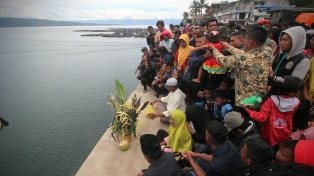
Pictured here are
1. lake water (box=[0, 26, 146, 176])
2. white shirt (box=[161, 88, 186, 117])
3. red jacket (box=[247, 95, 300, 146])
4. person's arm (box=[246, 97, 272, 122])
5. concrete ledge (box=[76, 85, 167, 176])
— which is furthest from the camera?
lake water (box=[0, 26, 146, 176])

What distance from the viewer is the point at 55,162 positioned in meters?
6.77

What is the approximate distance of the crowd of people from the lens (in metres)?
2.02

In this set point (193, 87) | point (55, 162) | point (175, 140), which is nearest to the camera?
point (175, 140)

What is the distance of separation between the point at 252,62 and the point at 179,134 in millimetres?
1282

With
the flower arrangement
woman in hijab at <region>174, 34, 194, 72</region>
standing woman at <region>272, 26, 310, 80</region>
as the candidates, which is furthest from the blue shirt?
woman in hijab at <region>174, 34, 194, 72</region>

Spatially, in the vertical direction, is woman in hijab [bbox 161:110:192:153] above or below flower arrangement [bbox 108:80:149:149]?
above

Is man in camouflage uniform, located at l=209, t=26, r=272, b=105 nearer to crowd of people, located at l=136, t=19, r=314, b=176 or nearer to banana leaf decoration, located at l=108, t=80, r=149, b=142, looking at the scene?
crowd of people, located at l=136, t=19, r=314, b=176

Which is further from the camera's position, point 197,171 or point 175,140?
point 175,140

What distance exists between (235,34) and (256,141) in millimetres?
1806

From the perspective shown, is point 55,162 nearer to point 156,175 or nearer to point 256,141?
point 156,175

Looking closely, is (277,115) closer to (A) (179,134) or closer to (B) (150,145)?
(A) (179,134)

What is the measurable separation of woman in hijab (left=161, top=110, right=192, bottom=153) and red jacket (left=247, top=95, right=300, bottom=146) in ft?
2.89

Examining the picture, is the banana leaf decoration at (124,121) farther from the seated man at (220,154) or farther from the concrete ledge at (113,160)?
the seated man at (220,154)

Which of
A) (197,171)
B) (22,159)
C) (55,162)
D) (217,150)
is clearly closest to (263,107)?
(217,150)
